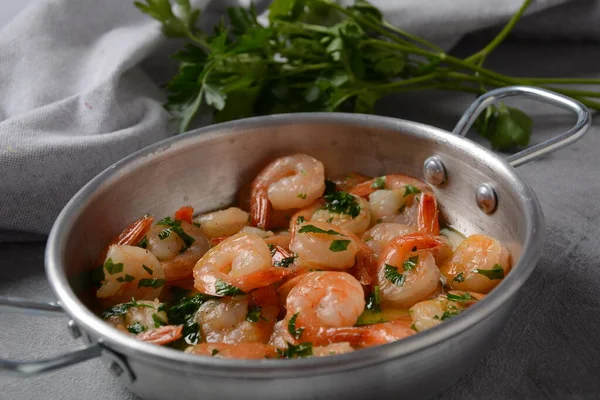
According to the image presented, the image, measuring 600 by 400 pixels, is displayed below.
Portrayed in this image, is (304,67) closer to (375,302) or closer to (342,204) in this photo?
(342,204)

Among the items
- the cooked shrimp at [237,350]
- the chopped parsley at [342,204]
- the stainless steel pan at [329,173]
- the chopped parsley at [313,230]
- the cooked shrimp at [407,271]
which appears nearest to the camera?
the stainless steel pan at [329,173]

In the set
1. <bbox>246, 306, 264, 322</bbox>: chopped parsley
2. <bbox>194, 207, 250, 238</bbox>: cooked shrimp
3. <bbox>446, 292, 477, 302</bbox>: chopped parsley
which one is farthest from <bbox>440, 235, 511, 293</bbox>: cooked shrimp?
<bbox>194, 207, 250, 238</bbox>: cooked shrimp

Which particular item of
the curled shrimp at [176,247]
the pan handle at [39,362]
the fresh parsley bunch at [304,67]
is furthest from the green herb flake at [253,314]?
the fresh parsley bunch at [304,67]

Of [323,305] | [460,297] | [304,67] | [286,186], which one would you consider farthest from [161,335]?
[304,67]

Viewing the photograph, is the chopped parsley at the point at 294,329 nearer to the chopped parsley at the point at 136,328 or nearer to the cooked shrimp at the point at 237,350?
the cooked shrimp at the point at 237,350

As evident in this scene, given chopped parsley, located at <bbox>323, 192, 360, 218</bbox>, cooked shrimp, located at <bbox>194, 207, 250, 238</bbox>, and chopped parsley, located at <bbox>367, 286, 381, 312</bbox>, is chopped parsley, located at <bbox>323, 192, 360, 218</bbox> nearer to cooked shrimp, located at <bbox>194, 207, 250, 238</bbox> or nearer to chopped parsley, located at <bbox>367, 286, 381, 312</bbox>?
cooked shrimp, located at <bbox>194, 207, 250, 238</bbox>
